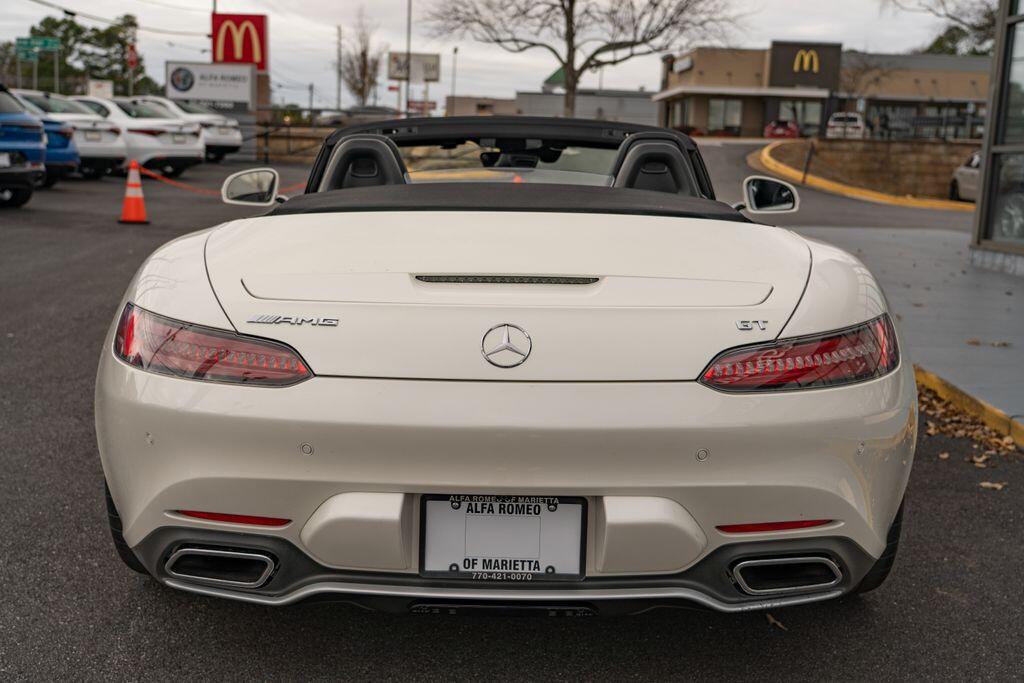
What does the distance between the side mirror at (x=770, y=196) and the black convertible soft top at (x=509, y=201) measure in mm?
999

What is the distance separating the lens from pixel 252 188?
173 inches

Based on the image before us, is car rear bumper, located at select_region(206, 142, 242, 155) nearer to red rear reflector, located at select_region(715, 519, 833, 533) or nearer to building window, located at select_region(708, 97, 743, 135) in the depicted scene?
red rear reflector, located at select_region(715, 519, 833, 533)

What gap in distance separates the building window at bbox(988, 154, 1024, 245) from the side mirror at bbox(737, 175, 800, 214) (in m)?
8.72

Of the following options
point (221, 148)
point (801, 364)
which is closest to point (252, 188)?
point (801, 364)

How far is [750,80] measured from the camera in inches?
2532

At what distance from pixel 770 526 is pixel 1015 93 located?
1133 cm

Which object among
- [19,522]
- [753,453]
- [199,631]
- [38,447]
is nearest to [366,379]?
[753,453]

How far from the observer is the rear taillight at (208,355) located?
2.17m

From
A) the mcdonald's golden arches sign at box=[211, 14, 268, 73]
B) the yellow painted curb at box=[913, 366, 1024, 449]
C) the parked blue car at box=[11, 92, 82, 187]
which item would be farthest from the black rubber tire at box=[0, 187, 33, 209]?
the mcdonald's golden arches sign at box=[211, 14, 268, 73]

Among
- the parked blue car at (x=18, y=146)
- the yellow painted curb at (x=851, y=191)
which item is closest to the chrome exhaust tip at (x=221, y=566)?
the parked blue car at (x=18, y=146)

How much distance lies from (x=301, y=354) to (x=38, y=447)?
2.66m

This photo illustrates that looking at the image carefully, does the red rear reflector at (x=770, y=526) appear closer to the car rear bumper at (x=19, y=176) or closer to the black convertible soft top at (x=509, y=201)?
the black convertible soft top at (x=509, y=201)

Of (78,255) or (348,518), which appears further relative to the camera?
(78,255)

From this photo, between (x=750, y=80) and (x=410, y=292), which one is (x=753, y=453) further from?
(x=750, y=80)
